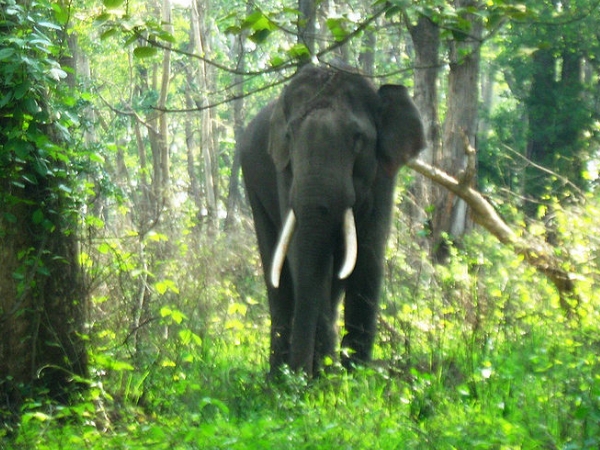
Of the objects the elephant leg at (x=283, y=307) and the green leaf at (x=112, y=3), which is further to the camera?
the elephant leg at (x=283, y=307)

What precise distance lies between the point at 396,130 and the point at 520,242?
2284 millimetres

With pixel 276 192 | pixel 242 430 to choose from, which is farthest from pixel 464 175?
pixel 242 430

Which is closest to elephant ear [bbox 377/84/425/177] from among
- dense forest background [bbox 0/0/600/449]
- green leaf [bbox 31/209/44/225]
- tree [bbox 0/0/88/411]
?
dense forest background [bbox 0/0/600/449]

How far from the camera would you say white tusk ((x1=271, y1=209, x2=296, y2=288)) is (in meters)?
A: 9.19

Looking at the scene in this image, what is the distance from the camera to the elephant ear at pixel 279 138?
9531mm

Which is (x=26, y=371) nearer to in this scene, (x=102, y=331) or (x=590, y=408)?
(x=102, y=331)

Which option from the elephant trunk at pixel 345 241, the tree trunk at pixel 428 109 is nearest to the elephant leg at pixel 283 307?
the elephant trunk at pixel 345 241

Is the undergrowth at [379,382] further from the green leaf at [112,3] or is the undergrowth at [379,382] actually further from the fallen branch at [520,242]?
the green leaf at [112,3]

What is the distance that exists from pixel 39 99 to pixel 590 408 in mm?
3643

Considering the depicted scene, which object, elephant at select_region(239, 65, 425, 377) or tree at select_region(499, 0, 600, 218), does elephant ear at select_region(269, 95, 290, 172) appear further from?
tree at select_region(499, 0, 600, 218)

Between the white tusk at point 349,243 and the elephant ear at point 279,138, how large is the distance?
2.70 feet

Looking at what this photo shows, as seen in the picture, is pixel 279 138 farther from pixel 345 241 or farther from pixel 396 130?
pixel 345 241

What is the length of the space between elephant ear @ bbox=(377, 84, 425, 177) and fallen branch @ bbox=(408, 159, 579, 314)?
811 millimetres

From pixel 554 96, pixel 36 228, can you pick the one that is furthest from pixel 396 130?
pixel 554 96
